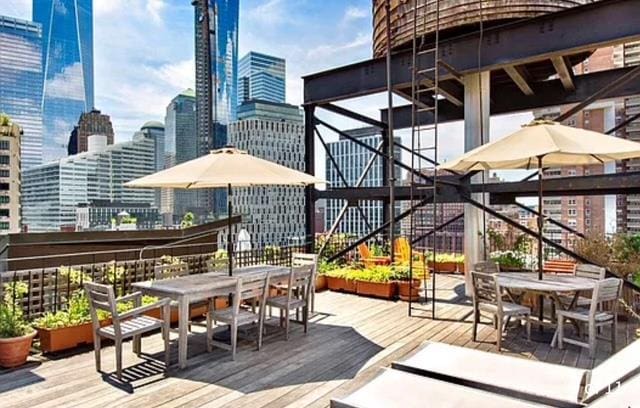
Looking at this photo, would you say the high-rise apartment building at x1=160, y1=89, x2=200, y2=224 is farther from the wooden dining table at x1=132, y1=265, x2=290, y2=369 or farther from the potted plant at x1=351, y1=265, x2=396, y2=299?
the wooden dining table at x1=132, y1=265, x2=290, y2=369

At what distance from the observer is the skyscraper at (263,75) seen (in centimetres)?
3822

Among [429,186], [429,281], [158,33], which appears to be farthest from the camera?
[158,33]

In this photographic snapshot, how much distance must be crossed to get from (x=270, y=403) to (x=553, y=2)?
697 centimetres

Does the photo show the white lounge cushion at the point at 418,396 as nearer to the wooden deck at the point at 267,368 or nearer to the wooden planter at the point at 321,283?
the wooden deck at the point at 267,368

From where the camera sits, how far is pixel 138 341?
15.6 ft

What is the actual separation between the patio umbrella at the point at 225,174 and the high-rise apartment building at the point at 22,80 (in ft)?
101

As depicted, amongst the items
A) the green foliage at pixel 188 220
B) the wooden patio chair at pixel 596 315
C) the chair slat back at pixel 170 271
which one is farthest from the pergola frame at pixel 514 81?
the green foliage at pixel 188 220

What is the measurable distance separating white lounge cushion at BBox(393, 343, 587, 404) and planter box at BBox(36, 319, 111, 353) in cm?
387

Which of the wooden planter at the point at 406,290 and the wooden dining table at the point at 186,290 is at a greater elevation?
the wooden dining table at the point at 186,290

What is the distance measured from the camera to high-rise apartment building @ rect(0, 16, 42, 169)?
32719mm

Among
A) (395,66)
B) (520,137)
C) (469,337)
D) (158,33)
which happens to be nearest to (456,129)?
(395,66)

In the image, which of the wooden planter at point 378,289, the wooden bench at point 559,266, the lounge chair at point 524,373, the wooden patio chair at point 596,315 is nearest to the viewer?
the lounge chair at point 524,373

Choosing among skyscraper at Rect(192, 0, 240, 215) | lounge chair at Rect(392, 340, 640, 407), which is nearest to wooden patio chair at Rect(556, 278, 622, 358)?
lounge chair at Rect(392, 340, 640, 407)

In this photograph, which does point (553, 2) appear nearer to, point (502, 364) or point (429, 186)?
point (429, 186)
